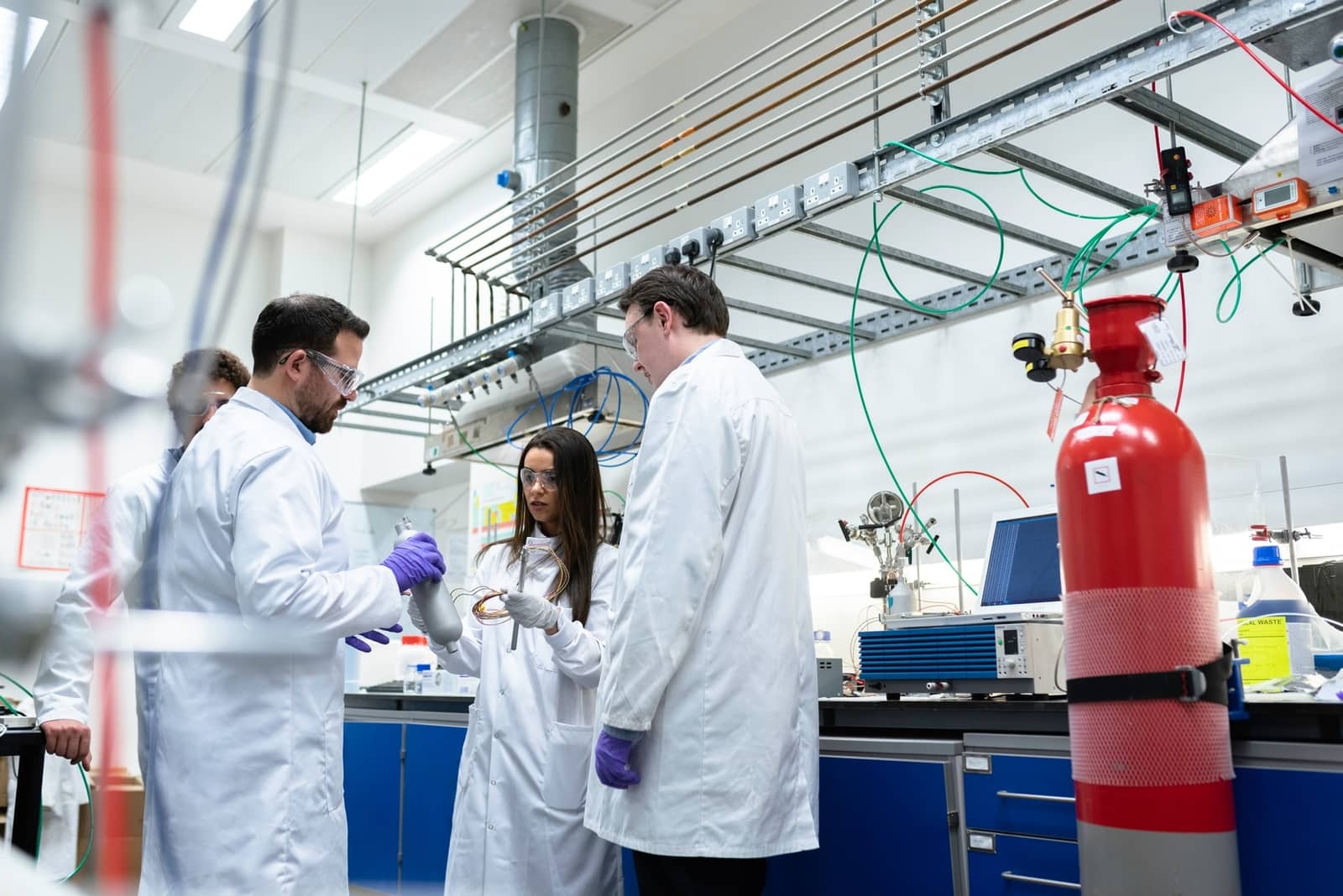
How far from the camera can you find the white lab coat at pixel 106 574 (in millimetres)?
460

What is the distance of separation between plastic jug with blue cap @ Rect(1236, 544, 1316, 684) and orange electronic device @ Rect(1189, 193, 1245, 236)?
52 centimetres

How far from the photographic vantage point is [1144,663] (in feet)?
4.19

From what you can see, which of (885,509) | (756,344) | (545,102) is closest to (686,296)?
(885,509)

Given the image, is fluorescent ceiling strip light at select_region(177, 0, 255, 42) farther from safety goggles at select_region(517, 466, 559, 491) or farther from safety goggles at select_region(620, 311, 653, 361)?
safety goggles at select_region(517, 466, 559, 491)

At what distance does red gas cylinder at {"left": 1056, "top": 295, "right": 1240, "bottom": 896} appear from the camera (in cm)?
125

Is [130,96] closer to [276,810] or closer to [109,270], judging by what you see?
[109,270]

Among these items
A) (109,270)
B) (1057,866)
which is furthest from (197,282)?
(1057,866)

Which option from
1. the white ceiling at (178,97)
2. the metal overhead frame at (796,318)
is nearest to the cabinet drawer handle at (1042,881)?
the white ceiling at (178,97)

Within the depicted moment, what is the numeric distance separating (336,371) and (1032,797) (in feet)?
3.85

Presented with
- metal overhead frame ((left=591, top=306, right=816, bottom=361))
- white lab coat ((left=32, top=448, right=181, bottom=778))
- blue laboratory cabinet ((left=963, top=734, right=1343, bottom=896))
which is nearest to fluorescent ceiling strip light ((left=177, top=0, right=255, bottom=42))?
white lab coat ((left=32, top=448, right=181, bottom=778))

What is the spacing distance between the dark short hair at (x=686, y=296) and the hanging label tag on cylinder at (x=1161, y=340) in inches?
26.5

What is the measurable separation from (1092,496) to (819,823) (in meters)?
0.81

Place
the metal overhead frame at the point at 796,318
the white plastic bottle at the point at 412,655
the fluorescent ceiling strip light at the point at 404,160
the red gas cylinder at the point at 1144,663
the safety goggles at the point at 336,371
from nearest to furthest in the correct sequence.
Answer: the red gas cylinder at the point at 1144,663 < the safety goggles at the point at 336,371 < the metal overhead frame at the point at 796,318 < the white plastic bottle at the point at 412,655 < the fluorescent ceiling strip light at the point at 404,160

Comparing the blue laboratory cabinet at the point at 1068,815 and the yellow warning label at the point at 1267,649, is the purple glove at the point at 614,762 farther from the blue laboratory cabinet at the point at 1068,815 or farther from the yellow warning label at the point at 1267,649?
the yellow warning label at the point at 1267,649
